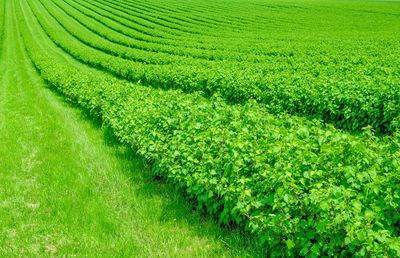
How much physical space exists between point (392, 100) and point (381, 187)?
19.9 ft

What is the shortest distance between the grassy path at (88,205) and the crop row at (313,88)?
386 cm

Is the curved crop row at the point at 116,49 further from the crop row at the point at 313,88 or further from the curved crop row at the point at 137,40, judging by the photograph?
the crop row at the point at 313,88

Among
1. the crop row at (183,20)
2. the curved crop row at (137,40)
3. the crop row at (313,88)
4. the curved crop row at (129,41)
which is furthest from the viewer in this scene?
the crop row at (183,20)

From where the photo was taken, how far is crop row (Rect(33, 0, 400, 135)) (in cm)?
870

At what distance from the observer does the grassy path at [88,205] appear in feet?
14.4

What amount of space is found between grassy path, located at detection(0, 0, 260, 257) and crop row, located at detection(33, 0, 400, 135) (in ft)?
12.7

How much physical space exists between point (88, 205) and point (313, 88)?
26.7 ft

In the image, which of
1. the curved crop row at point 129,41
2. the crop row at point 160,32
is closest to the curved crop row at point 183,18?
the crop row at point 160,32

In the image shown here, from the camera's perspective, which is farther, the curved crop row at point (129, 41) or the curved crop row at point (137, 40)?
the curved crop row at point (129, 41)

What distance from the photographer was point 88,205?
5.40 m

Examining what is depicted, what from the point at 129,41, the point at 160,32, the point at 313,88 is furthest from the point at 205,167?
the point at 160,32

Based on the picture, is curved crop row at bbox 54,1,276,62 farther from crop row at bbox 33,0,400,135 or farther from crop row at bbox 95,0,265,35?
crop row at bbox 95,0,265,35

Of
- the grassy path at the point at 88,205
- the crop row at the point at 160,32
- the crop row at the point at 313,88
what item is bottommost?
the grassy path at the point at 88,205

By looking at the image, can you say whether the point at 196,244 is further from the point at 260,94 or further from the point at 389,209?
the point at 260,94
